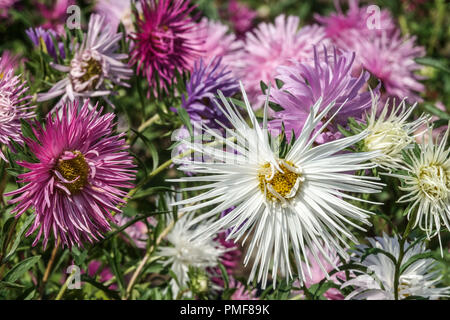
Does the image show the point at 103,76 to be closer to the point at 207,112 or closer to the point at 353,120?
the point at 207,112

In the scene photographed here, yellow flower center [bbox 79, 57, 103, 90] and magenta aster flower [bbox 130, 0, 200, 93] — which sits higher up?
magenta aster flower [bbox 130, 0, 200, 93]

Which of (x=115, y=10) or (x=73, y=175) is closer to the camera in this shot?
(x=73, y=175)

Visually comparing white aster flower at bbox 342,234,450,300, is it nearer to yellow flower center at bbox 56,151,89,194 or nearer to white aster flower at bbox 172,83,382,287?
white aster flower at bbox 172,83,382,287

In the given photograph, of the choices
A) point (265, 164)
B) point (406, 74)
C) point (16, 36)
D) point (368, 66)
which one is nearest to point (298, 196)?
point (265, 164)

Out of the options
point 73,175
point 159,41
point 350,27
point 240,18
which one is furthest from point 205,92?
point 240,18

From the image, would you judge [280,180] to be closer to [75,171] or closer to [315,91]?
[315,91]

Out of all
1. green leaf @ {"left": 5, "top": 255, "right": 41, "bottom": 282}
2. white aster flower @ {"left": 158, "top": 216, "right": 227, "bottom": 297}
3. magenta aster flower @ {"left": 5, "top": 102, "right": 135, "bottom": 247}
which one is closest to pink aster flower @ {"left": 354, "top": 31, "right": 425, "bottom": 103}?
white aster flower @ {"left": 158, "top": 216, "right": 227, "bottom": 297}

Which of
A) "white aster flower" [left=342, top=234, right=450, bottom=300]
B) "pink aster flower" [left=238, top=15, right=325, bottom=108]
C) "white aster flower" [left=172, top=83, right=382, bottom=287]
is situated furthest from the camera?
"pink aster flower" [left=238, top=15, right=325, bottom=108]
